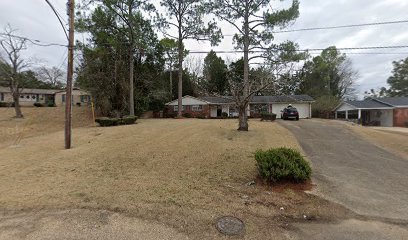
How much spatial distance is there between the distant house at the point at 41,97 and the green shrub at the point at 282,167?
144 ft

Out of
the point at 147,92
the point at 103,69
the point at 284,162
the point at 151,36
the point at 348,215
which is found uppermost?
the point at 151,36

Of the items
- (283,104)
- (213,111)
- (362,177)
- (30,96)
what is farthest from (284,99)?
(30,96)

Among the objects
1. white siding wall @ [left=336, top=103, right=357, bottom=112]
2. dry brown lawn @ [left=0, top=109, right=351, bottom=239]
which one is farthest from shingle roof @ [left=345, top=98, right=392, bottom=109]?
dry brown lawn @ [left=0, top=109, right=351, bottom=239]

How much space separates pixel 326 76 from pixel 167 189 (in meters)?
51.3

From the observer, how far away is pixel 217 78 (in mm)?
44312

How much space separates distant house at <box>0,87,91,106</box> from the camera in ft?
150

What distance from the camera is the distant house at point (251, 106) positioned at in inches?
1427

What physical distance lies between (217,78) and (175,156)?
35.7m

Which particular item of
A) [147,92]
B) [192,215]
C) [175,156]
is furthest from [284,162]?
[147,92]

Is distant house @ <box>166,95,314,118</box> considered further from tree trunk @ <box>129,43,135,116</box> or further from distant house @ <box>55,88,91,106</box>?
distant house @ <box>55,88,91,106</box>

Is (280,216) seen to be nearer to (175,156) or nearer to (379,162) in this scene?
(175,156)

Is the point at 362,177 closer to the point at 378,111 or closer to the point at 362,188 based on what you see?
the point at 362,188

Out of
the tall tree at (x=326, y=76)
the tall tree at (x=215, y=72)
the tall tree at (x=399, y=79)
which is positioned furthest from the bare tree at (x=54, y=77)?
the tall tree at (x=399, y=79)

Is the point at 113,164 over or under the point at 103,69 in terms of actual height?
under
